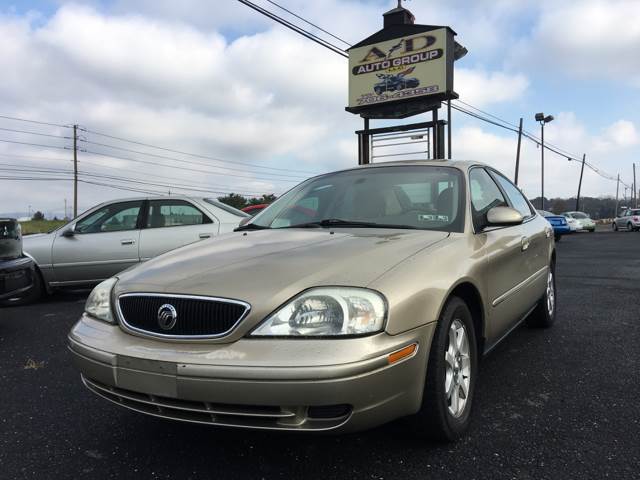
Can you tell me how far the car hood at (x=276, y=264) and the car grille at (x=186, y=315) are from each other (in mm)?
34

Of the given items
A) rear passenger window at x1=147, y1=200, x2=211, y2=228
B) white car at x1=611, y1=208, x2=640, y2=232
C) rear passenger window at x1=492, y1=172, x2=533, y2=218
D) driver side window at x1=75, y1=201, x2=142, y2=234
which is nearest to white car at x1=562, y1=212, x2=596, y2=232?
white car at x1=611, y1=208, x2=640, y2=232

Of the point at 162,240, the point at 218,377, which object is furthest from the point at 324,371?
the point at 162,240

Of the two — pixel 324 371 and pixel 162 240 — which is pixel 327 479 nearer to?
pixel 324 371

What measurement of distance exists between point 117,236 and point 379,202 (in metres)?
4.65

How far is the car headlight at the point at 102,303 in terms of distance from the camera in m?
2.30

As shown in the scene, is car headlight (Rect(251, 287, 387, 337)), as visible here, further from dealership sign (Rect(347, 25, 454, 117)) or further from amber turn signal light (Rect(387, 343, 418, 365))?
dealership sign (Rect(347, 25, 454, 117))

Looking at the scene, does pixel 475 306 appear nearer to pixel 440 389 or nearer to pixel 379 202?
pixel 440 389

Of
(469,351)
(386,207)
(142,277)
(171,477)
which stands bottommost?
(171,477)

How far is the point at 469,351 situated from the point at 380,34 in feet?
46.0

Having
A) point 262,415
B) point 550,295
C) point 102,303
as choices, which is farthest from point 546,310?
point 102,303

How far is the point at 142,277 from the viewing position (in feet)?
7.55

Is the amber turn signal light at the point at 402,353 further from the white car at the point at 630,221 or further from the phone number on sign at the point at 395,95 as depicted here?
the white car at the point at 630,221

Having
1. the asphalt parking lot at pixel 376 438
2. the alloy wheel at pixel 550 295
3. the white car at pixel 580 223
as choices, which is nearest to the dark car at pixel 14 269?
the asphalt parking lot at pixel 376 438

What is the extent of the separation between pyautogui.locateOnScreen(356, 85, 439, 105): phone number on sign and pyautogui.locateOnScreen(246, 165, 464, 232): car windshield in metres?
11.2
